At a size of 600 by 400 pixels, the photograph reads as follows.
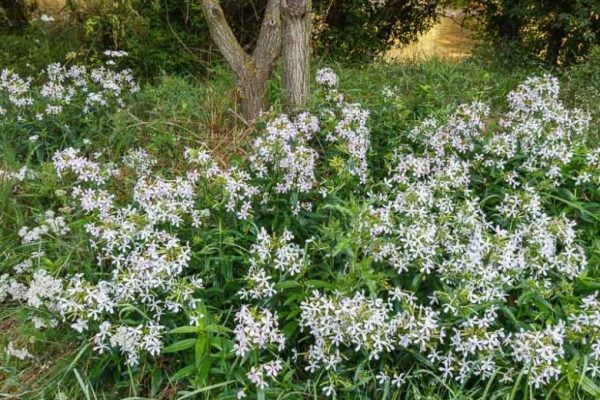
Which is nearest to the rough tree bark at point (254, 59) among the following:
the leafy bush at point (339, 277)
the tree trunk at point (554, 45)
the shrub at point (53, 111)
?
the shrub at point (53, 111)

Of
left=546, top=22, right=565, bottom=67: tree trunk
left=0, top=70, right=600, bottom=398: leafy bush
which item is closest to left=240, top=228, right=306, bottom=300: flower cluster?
left=0, top=70, right=600, bottom=398: leafy bush

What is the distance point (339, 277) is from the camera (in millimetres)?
2010

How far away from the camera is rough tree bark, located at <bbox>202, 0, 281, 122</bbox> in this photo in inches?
152

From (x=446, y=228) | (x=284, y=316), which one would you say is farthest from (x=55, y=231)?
(x=446, y=228)

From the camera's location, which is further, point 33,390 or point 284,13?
point 284,13

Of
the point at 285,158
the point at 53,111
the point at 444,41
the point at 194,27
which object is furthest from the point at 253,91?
the point at 444,41

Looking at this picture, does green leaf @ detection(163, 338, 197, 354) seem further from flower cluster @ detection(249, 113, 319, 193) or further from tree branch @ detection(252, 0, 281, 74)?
→ tree branch @ detection(252, 0, 281, 74)

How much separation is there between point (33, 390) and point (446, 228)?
1.69 metres

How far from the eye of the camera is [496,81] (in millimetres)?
4453

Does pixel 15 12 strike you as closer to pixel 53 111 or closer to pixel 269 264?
pixel 53 111

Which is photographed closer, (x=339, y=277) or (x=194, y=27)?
(x=339, y=277)

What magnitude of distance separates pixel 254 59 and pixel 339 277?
2322 mm

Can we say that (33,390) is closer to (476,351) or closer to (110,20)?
(476,351)

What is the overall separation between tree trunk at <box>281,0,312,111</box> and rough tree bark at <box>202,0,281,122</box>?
0.25 metres
